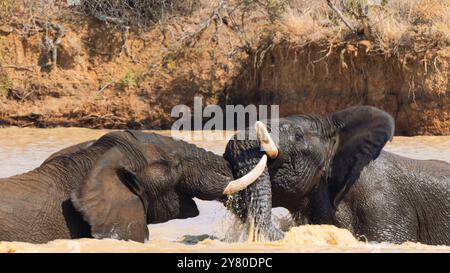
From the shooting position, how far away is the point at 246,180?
A: 9.52 metres

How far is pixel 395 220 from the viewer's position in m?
9.89

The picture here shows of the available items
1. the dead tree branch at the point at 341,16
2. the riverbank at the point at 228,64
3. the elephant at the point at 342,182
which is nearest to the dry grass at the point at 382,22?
the riverbank at the point at 228,64

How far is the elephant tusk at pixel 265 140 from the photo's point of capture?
9609 millimetres

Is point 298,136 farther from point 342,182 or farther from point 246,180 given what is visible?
point 246,180

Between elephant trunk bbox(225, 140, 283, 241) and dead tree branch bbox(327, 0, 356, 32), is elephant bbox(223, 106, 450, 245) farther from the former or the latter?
dead tree branch bbox(327, 0, 356, 32)

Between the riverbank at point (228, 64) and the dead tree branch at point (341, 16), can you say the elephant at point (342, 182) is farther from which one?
the dead tree branch at point (341, 16)

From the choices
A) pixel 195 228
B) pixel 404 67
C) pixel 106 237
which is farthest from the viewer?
pixel 404 67

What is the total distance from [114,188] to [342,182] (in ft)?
6.76

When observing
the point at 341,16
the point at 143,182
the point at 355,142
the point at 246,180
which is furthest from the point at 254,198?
the point at 341,16

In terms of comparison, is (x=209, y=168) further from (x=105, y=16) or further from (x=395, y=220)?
(x=105, y=16)

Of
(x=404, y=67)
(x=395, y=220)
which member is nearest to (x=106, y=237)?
(x=395, y=220)

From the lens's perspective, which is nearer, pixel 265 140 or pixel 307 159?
pixel 265 140

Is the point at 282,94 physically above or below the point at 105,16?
below

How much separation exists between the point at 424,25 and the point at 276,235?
495 inches
